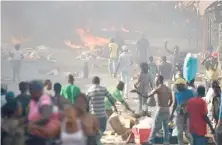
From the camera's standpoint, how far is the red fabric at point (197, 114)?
10.4m

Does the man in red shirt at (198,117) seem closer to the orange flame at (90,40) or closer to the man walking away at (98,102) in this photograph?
the man walking away at (98,102)

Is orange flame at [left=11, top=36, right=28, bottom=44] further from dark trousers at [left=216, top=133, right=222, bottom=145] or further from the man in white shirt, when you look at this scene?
dark trousers at [left=216, top=133, right=222, bottom=145]

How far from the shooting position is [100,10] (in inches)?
1292

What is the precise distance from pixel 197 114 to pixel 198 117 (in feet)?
0.21

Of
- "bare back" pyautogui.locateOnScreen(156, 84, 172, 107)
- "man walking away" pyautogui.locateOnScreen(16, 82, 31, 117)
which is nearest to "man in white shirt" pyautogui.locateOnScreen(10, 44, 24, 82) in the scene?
"bare back" pyautogui.locateOnScreen(156, 84, 172, 107)

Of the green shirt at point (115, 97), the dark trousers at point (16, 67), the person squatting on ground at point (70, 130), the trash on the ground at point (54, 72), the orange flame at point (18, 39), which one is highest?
the orange flame at point (18, 39)

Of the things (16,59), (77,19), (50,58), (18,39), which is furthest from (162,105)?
(77,19)

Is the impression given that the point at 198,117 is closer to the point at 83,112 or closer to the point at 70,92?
the point at 70,92

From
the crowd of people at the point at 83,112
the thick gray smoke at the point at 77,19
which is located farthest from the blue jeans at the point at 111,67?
the thick gray smoke at the point at 77,19

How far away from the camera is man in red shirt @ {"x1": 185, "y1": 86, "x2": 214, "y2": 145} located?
10363 mm

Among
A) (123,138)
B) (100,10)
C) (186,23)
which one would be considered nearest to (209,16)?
(186,23)

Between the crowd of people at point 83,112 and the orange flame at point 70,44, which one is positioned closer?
the crowd of people at point 83,112

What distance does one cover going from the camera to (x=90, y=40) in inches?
1186

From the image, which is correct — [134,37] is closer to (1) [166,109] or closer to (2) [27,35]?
(2) [27,35]
